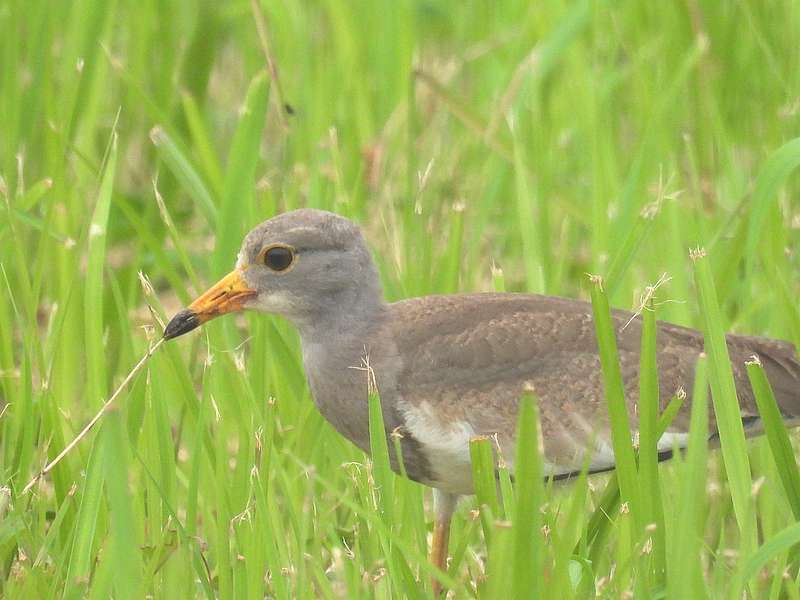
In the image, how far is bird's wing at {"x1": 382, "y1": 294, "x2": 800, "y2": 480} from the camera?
3721mm

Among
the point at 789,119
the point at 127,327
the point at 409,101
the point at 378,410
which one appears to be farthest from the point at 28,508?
the point at 789,119

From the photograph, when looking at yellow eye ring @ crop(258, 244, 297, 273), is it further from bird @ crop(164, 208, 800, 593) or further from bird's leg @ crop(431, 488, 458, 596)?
bird's leg @ crop(431, 488, 458, 596)

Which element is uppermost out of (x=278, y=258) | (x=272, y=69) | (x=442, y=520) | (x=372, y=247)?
(x=272, y=69)

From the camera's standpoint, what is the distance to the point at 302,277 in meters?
3.84

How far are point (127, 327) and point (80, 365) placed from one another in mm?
800

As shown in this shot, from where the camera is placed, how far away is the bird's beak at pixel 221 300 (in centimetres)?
376

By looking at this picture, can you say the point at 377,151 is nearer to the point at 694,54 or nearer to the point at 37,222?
the point at 694,54

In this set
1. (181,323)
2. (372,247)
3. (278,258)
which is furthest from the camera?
(372,247)

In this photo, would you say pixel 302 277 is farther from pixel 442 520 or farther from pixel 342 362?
pixel 442 520

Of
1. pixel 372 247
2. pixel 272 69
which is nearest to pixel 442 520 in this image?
pixel 372 247

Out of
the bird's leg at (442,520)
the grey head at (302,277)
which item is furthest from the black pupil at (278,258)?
the bird's leg at (442,520)

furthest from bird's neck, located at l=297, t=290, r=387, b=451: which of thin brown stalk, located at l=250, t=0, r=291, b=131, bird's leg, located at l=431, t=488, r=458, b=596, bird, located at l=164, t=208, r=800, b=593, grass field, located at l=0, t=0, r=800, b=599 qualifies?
thin brown stalk, located at l=250, t=0, r=291, b=131

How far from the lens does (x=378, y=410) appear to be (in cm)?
296

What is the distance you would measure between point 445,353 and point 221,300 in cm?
56
